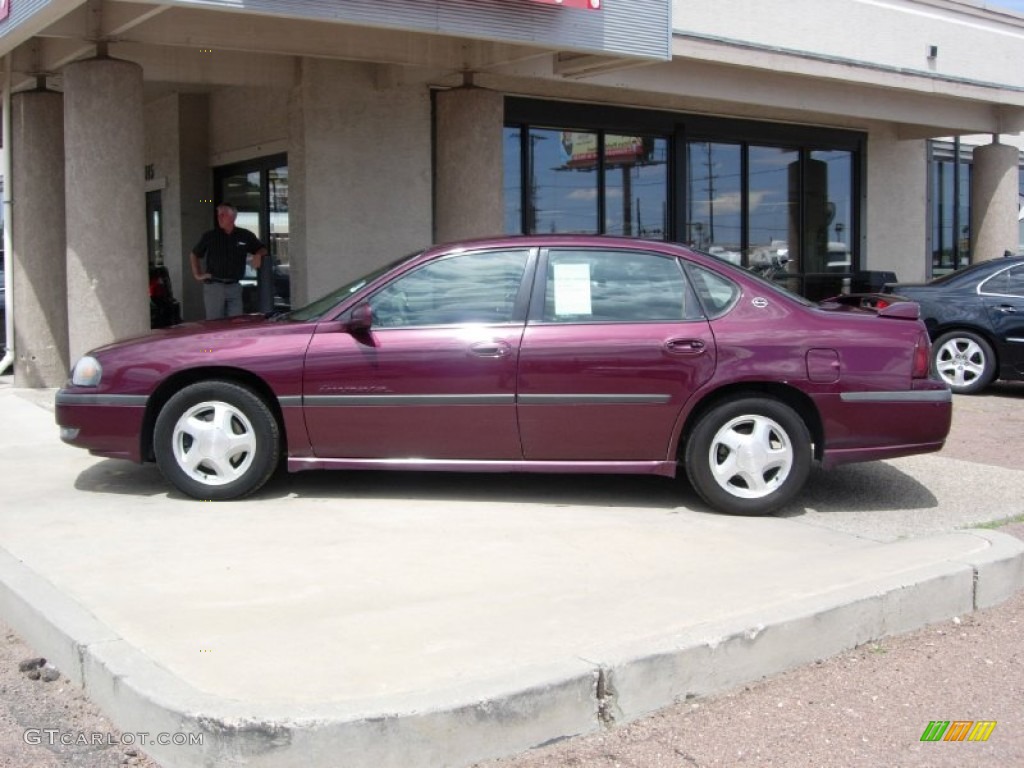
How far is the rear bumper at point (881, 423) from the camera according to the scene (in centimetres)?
615

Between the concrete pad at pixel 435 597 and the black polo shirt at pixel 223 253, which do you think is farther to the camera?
the black polo shirt at pixel 223 253

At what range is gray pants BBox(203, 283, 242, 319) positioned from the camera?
10.9 metres

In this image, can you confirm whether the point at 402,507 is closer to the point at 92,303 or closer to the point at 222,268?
the point at 92,303

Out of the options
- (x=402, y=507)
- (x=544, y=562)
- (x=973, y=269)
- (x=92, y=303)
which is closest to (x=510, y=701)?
(x=544, y=562)

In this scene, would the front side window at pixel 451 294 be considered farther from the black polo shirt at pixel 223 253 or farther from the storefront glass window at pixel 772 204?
the storefront glass window at pixel 772 204

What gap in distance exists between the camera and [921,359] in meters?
6.25

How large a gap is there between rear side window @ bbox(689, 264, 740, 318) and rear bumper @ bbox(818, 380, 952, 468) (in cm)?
75

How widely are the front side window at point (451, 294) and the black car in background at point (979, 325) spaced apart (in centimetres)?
646

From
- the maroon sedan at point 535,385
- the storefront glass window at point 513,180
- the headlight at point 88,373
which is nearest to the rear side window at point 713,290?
the maroon sedan at point 535,385

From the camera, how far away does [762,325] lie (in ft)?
20.3

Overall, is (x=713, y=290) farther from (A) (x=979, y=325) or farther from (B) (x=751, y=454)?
(A) (x=979, y=325)

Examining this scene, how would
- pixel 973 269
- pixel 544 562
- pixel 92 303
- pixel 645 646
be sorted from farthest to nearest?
pixel 973 269
pixel 92 303
pixel 544 562
pixel 645 646

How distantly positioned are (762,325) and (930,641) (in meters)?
2.09
